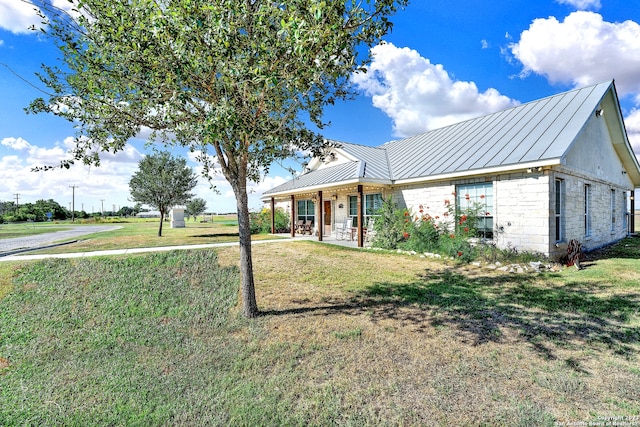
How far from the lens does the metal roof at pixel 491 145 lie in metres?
9.45

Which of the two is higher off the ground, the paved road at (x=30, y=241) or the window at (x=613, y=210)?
the window at (x=613, y=210)

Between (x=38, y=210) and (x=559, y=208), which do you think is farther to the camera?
(x=38, y=210)

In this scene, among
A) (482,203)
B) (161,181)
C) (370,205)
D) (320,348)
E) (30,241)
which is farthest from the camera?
(161,181)

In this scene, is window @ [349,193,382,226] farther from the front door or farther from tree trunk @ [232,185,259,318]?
tree trunk @ [232,185,259,318]

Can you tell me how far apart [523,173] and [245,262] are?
9.07 m

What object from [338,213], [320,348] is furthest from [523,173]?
[338,213]

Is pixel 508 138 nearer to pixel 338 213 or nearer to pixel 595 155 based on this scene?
pixel 595 155

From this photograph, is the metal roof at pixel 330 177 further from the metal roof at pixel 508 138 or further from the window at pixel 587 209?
the window at pixel 587 209

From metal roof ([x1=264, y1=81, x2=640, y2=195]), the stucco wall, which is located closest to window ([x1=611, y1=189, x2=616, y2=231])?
the stucco wall

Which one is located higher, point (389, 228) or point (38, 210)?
point (38, 210)

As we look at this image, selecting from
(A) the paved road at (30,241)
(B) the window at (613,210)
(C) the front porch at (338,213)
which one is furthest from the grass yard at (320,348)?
(B) the window at (613,210)

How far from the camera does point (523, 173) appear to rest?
9.38 meters

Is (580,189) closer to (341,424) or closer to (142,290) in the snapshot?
(341,424)

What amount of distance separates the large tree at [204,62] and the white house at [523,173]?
7.01ft
